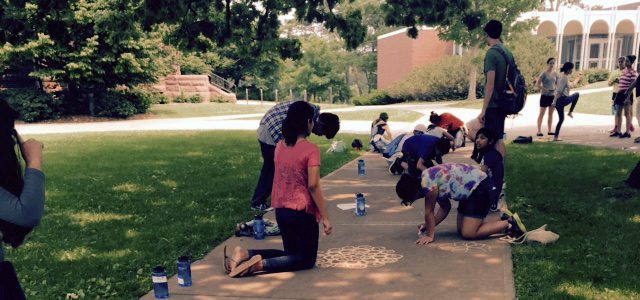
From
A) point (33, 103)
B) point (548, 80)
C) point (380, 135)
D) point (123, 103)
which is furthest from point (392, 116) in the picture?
point (33, 103)

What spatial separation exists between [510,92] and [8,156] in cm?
605

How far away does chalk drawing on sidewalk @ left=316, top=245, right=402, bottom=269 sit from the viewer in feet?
16.4

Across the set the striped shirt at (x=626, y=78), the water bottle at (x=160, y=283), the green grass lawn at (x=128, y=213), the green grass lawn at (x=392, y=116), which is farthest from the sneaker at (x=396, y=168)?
the green grass lawn at (x=392, y=116)

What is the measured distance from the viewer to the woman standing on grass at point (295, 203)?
14.9ft

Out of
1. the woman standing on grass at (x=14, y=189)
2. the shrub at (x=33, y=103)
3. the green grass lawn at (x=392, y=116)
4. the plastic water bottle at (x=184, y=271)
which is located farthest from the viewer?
the shrub at (x=33, y=103)

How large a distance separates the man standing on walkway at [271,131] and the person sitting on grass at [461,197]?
3.67ft

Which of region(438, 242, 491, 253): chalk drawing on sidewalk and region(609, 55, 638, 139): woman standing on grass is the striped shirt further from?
region(438, 242, 491, 253): chalk drawing on sidewalk

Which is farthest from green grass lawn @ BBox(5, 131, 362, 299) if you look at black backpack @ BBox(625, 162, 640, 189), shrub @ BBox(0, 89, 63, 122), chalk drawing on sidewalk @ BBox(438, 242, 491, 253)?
shrub @ BBox(0, 89, 63, 122)

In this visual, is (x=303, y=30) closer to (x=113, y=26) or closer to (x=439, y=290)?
(x=113, y=26)

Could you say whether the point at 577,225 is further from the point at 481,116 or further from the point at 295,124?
the point at 295,124

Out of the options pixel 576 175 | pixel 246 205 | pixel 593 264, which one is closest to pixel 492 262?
pixel 593 264

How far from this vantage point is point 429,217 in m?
5.52

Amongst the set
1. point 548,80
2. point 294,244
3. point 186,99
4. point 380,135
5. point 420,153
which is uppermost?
point 548,80

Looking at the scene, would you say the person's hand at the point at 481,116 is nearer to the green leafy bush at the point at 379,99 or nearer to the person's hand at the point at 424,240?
the person's hand at the point at 424,240
